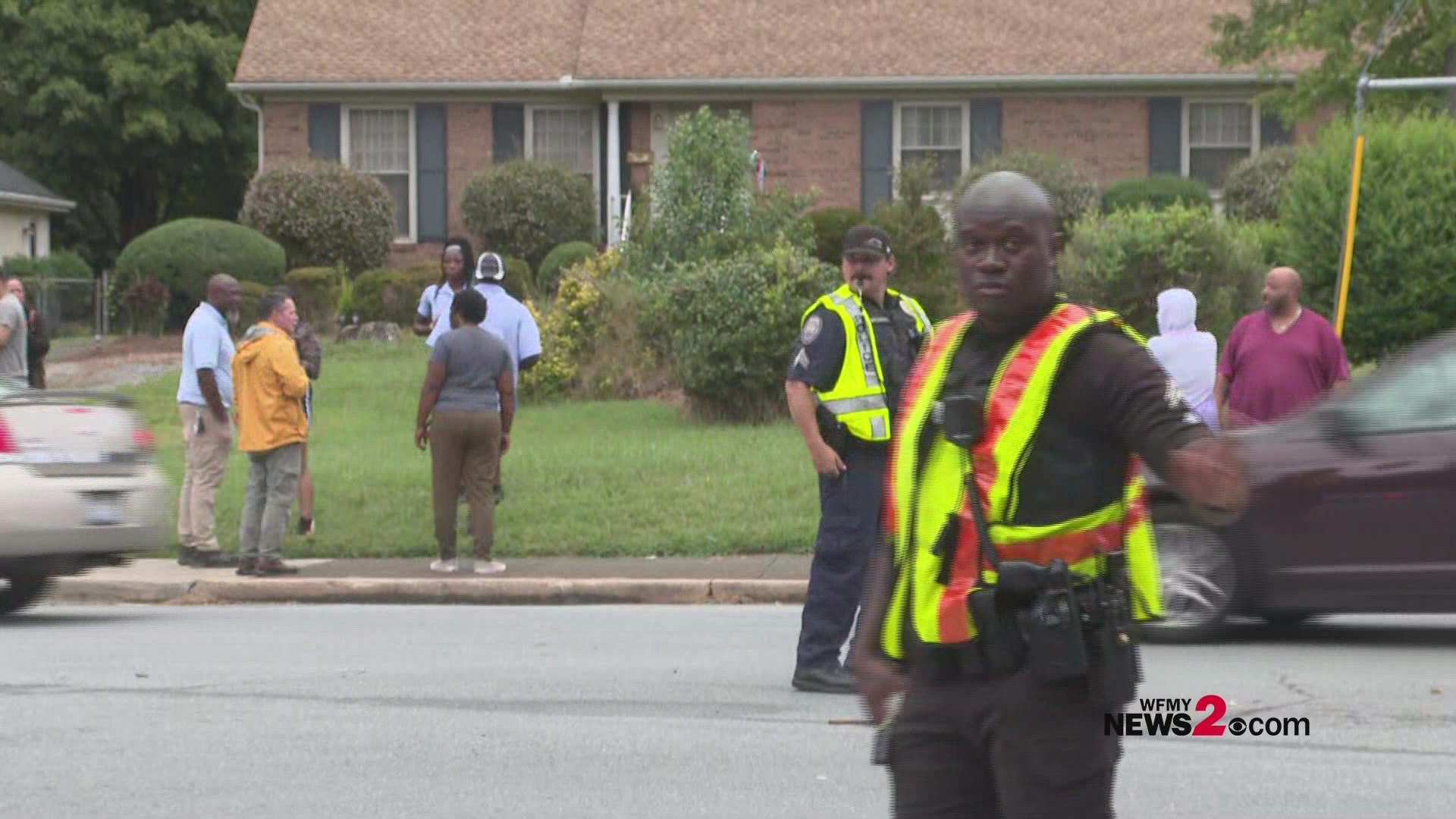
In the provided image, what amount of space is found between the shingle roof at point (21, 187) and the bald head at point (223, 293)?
27065 mm

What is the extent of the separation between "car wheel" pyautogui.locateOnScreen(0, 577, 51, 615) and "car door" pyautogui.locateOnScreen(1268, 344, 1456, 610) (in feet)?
22.1

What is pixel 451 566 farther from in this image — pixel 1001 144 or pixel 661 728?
pixel 1001 144

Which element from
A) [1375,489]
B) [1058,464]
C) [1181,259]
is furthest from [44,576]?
[1181,259]

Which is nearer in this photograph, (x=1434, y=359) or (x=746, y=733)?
(x=746, y=733)

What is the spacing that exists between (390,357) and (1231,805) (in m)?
19.6

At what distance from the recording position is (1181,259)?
738 inches

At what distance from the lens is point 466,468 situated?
43.8ft

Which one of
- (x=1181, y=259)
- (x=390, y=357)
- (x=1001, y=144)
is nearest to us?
(x=1181, y=259)

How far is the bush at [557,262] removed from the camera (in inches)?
1133

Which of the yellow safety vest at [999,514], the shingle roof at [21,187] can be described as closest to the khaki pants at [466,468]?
the yellow safety vest at [999,514]

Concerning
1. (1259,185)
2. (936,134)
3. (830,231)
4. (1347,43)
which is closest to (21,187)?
(936,134)

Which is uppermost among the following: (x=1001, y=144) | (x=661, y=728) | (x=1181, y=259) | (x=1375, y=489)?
(x=1001, y=144)

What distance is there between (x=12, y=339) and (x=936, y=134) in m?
19.4

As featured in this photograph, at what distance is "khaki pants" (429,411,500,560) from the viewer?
13148mm
